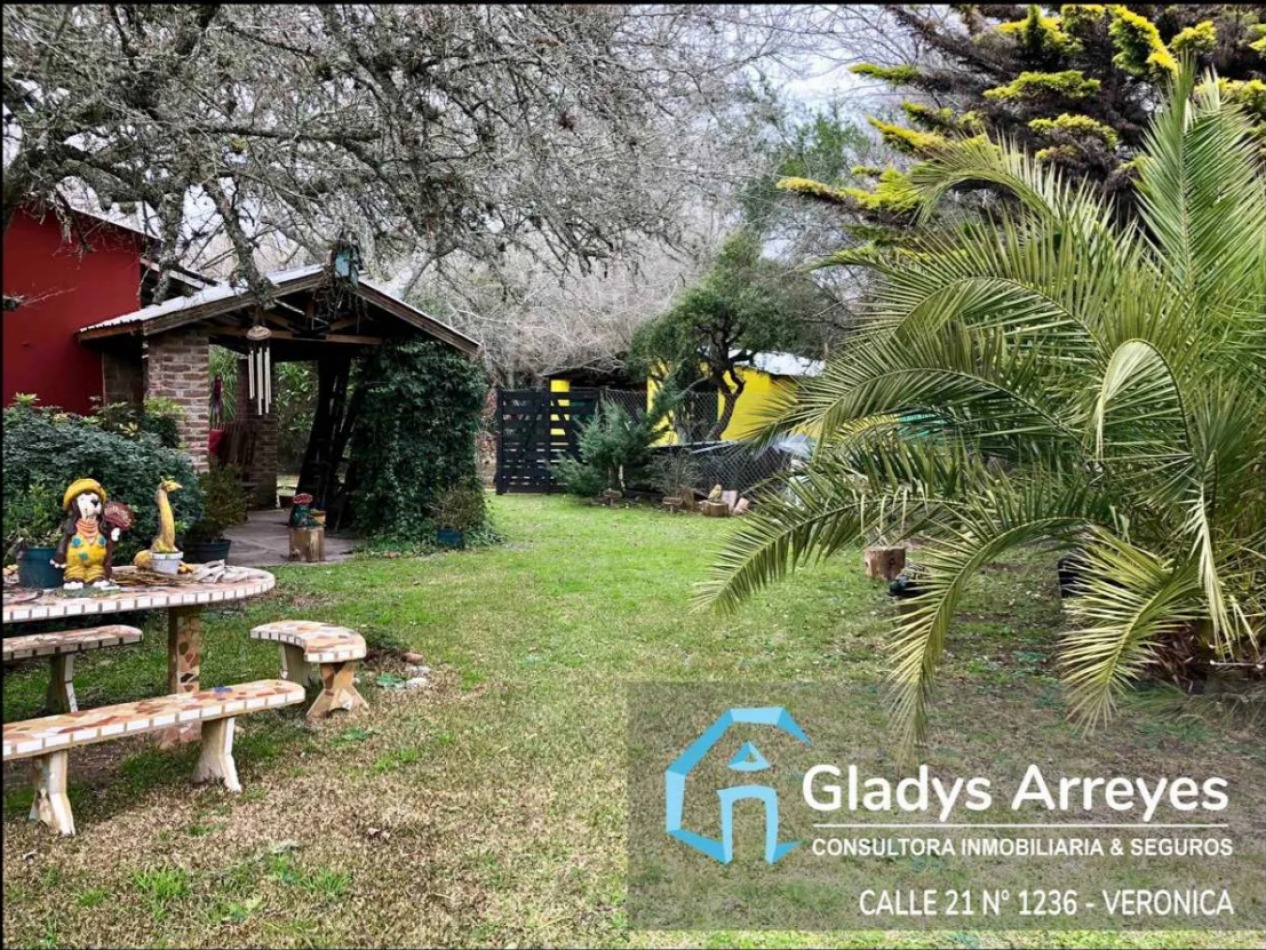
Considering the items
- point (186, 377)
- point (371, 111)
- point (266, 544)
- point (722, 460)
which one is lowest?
point (266, 544)

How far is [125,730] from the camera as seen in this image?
11.3ft

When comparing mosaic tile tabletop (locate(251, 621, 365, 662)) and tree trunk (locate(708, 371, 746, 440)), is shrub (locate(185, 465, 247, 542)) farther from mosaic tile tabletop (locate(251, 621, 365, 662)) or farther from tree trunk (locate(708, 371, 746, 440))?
tree trunk (locate(708, 371, 746, 440))

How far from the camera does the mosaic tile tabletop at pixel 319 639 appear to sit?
15.0 feet

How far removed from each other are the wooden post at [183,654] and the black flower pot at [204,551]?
3340mm

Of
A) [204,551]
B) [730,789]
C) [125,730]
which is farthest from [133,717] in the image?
[204,551]

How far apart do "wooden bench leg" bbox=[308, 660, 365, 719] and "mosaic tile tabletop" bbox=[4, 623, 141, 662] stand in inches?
41.8

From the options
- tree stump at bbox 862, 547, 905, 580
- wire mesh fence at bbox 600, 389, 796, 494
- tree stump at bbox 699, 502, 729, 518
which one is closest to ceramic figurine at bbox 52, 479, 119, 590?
tree stump at bbox 862, 547, 905, 580

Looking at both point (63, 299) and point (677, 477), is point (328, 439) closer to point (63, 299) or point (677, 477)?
point (63, 299)

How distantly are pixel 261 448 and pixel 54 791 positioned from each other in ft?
36.8

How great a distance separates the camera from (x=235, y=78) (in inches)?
182

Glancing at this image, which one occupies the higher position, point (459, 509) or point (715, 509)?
point (459, 509)

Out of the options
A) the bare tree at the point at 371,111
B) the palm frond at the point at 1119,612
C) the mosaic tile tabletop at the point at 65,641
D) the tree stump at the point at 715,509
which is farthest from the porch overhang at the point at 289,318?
the palm frond at the point at 1119,612

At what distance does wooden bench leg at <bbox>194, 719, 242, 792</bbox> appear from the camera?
3838 millimetres

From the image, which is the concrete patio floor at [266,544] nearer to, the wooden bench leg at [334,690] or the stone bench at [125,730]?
the wooden bench leg at [334,690]
